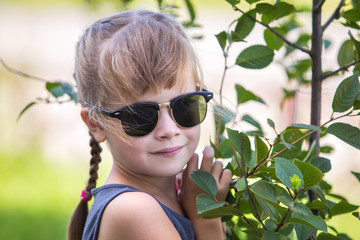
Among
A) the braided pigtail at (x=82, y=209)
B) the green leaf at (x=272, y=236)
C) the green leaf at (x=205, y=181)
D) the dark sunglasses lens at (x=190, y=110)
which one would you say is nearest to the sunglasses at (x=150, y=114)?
the dark sunglasses lens at (x=190, y=110)

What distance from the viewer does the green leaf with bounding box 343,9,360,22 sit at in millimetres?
1310

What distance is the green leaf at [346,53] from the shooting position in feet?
4.95

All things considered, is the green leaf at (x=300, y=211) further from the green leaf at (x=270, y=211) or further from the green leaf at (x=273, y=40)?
the green leaf at (x=273, y=40)

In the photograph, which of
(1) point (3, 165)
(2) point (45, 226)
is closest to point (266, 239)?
(2) point (45, 226)

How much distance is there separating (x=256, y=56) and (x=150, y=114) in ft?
1.10

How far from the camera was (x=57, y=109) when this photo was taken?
499cm

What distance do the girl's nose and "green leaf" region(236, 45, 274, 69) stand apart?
25 cm

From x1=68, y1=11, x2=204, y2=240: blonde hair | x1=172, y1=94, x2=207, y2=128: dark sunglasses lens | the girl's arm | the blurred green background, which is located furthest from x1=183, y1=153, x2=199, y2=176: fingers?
the blurred green background

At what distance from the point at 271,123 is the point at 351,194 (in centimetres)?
286

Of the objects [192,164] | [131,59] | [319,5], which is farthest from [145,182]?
[319,5]

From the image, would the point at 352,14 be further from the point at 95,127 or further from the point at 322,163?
the point at 95,127

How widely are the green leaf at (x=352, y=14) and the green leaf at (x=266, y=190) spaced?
0.56 metres

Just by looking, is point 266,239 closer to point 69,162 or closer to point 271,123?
point 271,123

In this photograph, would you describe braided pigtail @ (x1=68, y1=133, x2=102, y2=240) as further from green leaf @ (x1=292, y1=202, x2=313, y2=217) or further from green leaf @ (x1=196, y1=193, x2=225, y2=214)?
green leaf @ (x1=292, y1=202, x2=313, y2=217)
